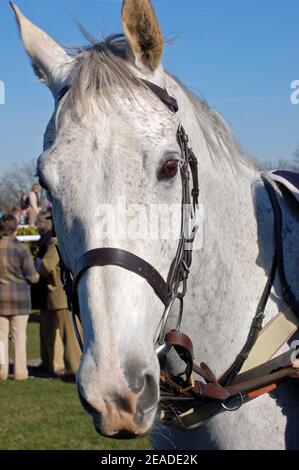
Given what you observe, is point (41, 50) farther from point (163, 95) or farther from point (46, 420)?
point (46, 420)

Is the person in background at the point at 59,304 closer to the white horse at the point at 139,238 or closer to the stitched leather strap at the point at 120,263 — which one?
the white horse at the point at 139,238

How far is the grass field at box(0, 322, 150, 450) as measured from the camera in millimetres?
7719

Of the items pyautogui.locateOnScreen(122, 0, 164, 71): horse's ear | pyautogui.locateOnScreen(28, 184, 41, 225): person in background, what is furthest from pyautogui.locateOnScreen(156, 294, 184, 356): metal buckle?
pyautogui.locateOnScreen(28, 184, 41, 225): person in background

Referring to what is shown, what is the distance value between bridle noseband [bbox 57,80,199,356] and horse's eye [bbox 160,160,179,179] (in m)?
0.08

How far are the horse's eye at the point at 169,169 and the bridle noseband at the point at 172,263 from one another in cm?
8

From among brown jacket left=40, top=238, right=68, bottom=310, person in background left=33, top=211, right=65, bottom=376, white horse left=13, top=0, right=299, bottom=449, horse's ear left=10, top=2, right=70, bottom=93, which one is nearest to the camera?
white horse left=13, top=0, right=299, bottom=449

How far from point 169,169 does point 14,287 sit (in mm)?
8967

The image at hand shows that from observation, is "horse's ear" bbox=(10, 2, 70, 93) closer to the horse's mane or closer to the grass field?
the horse's mane

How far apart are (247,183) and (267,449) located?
1303mm

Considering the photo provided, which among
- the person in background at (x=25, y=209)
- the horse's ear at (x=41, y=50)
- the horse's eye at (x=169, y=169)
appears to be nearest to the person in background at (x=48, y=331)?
the person in background at (x=25, y=209)

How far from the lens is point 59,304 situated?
38.3 feet

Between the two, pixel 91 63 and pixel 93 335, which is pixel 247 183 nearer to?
pixel 91 63

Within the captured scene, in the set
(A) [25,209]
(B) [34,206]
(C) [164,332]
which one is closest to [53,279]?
(B) [34,206]

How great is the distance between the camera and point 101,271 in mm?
2447
